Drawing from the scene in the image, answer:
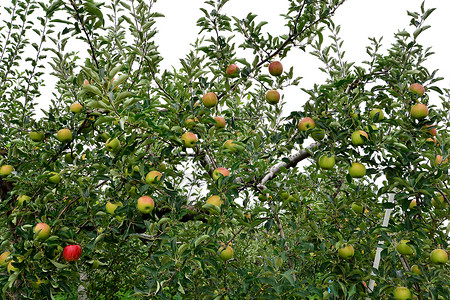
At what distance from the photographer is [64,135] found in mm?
2832

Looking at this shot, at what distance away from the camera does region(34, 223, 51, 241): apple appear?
101 inches

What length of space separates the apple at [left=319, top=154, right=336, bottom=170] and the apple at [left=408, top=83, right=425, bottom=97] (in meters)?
0.83

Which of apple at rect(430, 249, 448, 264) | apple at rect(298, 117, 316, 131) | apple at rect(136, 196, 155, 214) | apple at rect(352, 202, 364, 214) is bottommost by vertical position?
apple at rect(430, 249, 448, 264)

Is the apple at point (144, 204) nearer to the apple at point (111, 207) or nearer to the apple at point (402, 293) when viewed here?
the apple at point (111, 207)

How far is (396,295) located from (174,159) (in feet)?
6.75

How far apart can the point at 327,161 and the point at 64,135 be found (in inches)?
85.3

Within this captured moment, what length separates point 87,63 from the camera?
261 cm

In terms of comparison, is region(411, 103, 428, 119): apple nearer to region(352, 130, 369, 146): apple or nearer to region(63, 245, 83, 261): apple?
region(352, 130, 369, 146): apple

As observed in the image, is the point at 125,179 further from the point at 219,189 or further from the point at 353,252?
the point at 353,252

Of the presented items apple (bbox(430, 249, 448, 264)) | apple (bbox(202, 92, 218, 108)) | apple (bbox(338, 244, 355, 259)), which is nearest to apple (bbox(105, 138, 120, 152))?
apple (bbox(202, 92, 218, 108))

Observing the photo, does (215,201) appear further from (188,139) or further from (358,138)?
(358,138)

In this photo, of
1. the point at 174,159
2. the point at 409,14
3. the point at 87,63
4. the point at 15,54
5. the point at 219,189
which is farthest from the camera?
the point at 15,54

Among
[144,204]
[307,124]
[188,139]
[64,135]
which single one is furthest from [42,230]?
[307,124]

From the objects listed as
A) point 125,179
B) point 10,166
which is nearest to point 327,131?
point 125,179
